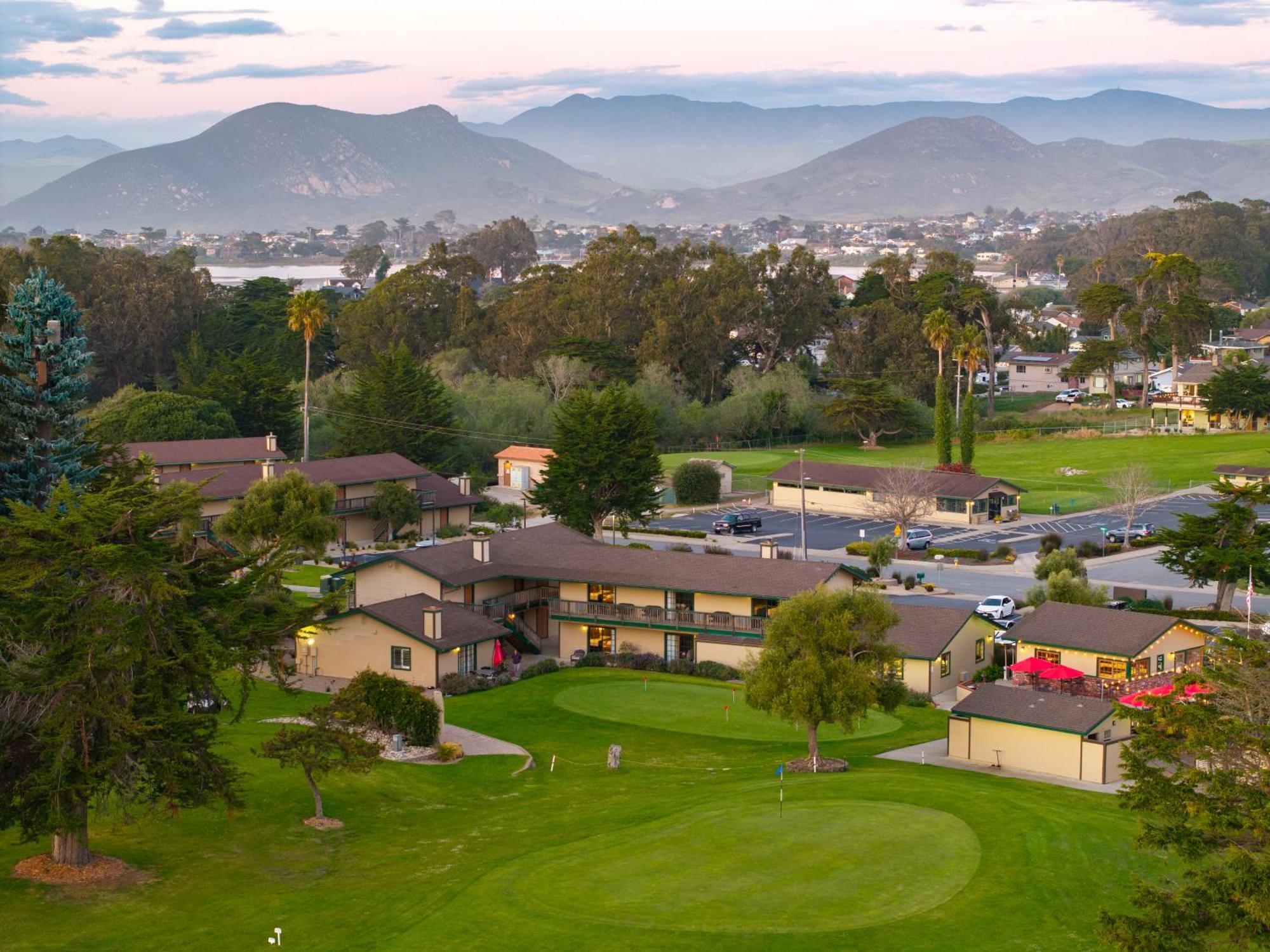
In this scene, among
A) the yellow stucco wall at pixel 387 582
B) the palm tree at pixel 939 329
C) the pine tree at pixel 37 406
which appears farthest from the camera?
the palm tree at pixel 939 329

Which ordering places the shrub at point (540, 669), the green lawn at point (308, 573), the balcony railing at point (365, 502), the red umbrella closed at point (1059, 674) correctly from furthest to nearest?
the balcony railing at point (365, 502)
the green lawn at point (308, 573)
the shrub at point (540, 669)
the red umbrella closed at point (1059, 674)

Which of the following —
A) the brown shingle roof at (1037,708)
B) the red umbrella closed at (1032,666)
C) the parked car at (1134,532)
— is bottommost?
the parked car at (1134,532)

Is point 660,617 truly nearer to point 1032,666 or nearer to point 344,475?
point 1032,666

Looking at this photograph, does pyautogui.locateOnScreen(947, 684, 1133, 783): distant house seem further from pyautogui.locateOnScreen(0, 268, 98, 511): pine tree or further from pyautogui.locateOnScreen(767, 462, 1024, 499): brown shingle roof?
pyautogui.locateOnScreen(767, 462, 1024, 499): brown shingle roof

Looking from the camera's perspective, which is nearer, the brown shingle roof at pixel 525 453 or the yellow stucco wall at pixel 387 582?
the yellow stucco wall at pixel 387 582

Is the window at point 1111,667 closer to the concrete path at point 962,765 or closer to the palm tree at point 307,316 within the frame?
the concrete path at point 962,765

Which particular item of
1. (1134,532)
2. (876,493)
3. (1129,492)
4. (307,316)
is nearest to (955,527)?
(876,493)

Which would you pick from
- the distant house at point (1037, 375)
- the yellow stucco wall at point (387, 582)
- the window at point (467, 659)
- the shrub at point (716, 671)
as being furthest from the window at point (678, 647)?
the distant house at point (1037, 375)

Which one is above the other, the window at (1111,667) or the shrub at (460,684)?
the window at (1111,667)
